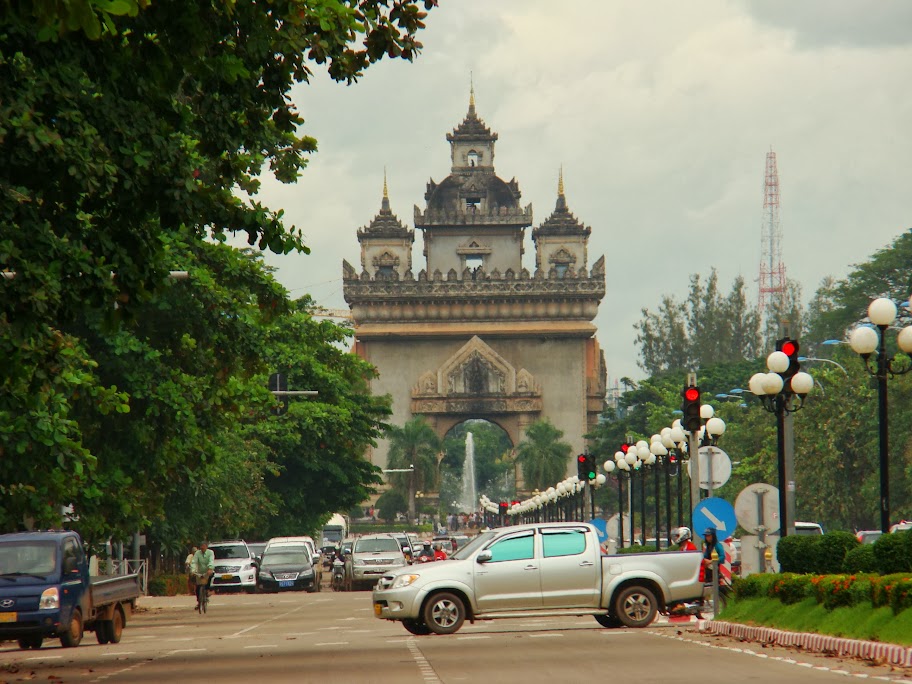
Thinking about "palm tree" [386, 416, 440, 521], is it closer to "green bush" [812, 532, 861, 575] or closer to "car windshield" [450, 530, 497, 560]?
"car windshield" [450, 530, 497, 560]

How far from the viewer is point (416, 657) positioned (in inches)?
725

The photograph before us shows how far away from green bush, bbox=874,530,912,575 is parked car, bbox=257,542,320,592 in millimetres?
31142

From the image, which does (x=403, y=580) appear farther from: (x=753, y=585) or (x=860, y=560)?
(x=860, y=560)

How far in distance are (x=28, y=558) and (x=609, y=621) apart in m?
8.32

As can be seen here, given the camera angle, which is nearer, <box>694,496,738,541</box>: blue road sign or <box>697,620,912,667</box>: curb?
<box>697,620,912,667</box>: curb

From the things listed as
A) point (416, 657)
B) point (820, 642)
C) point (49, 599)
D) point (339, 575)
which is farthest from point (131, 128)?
point (339, 575)

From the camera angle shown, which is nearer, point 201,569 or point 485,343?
point 201,569

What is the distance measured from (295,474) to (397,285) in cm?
4579

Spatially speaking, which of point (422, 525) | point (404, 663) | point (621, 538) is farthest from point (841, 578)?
point (422, 525)

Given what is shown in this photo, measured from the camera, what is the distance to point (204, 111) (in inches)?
602

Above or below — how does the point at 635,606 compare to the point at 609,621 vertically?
above

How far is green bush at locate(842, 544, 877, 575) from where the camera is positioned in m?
19.1

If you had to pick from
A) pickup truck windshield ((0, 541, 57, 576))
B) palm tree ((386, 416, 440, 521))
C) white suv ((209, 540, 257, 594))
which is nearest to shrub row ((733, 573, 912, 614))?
pickup truck windshield ((0, 541, 57, 576))

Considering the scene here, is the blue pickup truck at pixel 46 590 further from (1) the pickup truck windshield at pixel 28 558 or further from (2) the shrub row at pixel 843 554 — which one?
(2) the shrub row at pixel 843 554
